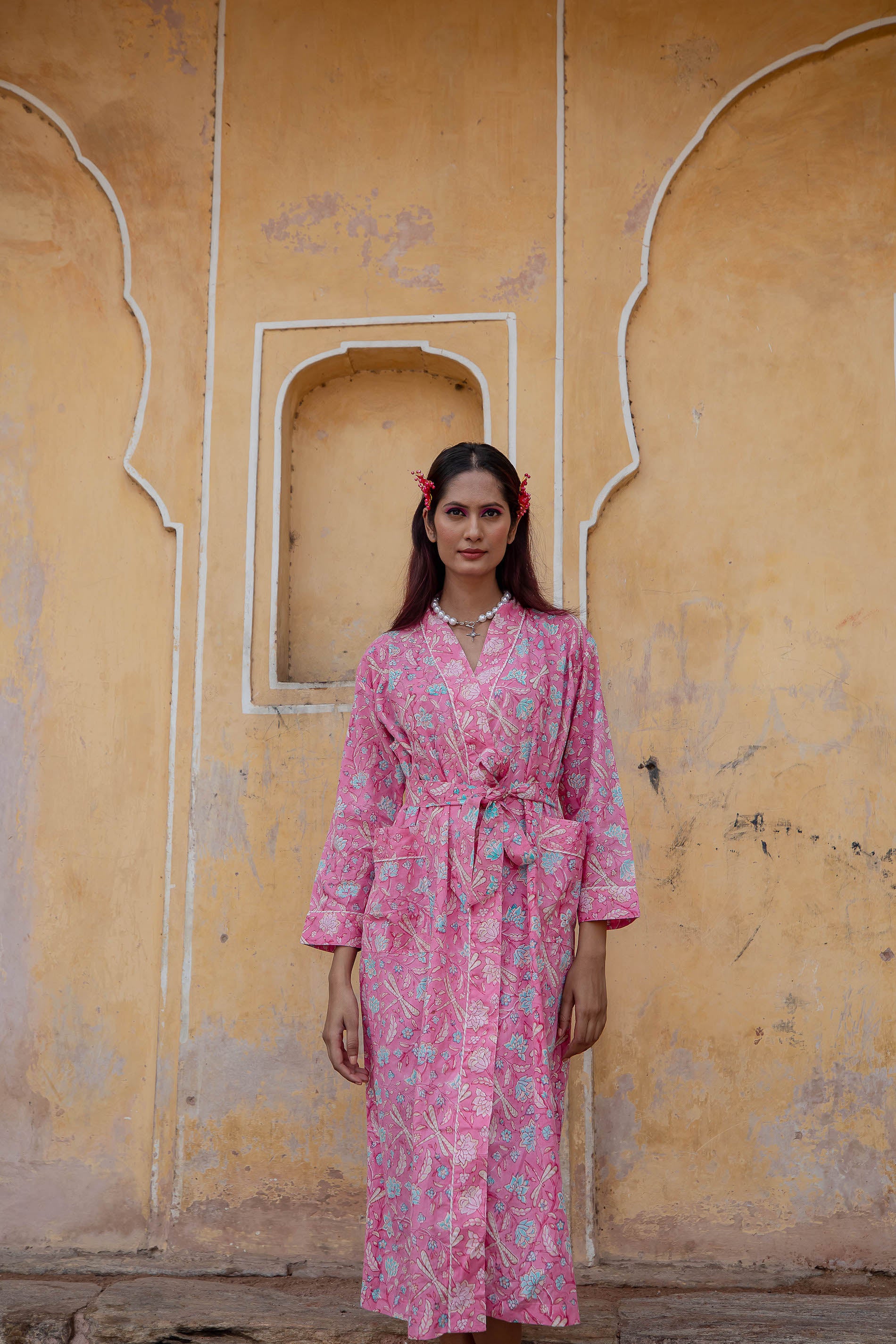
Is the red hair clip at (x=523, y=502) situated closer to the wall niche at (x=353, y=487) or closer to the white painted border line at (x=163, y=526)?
the wall niche at (x=353, y=487)

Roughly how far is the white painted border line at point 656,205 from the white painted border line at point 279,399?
0.31 metres

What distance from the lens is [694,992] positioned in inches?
134

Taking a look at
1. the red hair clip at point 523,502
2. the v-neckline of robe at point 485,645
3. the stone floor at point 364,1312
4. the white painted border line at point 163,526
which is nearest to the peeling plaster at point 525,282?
the white painted border line at point 163,526

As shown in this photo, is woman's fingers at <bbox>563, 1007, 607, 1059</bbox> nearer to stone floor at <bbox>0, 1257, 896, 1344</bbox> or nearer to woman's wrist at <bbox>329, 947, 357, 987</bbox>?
woman's wrist at <bbox>329, 947, 357, 987</bbox>

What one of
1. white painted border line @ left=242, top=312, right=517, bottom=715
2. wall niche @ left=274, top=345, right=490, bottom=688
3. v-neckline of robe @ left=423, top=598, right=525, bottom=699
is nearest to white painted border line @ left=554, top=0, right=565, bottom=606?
white painted border line @ left=242, top=312, right=517, bottom=715

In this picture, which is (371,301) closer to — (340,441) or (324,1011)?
(340,441)

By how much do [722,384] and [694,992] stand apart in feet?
5.88

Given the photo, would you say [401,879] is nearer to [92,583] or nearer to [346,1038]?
[346,1038]

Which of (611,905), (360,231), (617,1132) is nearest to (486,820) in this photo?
(611,905)

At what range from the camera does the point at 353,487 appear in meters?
3.84

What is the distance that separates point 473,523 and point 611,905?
0.84 meters

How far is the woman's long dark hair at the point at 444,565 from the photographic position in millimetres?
2594

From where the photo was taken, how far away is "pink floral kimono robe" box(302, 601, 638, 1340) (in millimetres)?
2225

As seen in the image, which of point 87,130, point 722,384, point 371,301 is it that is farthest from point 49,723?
point 722,384
